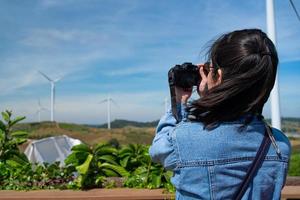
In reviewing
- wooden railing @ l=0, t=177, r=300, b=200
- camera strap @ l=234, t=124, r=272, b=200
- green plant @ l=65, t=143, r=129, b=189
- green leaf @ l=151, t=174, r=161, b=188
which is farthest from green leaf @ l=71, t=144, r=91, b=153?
camera strap @ l=234, t=124, r=272, b=200

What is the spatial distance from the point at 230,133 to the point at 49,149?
6.80 meters

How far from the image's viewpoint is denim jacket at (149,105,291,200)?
157 cm

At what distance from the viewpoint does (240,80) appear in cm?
159

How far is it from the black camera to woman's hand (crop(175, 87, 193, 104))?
0.04 ft

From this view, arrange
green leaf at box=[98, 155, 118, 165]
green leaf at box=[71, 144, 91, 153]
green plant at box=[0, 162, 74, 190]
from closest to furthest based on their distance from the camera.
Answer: green plant at box=[0, 162, 74, 190] < green leaf at box=[71, 144, 91, 153] < green leaf at box=[98, 155, 118, 165]

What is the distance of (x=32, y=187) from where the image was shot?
3.91 meters

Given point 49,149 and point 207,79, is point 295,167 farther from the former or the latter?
point 207,79

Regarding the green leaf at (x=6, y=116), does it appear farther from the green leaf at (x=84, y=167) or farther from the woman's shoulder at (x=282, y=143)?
the woman's shoulder at (x=282, y=143)

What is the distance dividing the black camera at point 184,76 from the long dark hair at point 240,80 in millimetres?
135

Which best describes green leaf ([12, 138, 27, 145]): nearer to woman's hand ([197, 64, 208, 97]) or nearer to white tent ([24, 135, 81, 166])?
white tent ([24, 135, 81, 166])

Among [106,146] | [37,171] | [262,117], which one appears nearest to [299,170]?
[106,146]

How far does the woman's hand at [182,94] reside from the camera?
5.86 feet

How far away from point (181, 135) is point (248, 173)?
0.83ft

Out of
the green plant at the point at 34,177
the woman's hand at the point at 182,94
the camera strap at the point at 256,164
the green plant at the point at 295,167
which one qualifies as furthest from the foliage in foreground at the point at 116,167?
the green plant at the point at 295,167
